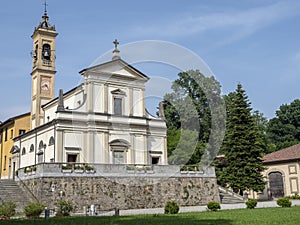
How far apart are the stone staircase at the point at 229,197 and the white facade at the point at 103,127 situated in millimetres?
6374

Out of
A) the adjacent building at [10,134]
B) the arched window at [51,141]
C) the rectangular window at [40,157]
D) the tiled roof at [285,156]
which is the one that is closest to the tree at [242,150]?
the tiled roof at [285,156]

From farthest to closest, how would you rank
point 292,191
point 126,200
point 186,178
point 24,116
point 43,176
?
1. point 24,116
2. point 292,191
3. point 186,178
4. point 126,200
5. point 43,176

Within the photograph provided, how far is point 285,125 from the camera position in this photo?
66875mm

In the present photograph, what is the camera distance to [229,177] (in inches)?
1467

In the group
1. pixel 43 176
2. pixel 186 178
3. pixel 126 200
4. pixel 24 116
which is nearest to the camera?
pixel 43 176

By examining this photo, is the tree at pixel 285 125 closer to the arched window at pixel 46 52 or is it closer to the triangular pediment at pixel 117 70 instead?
the triangular pediment at pixel 117 70

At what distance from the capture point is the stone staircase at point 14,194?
26.5 m

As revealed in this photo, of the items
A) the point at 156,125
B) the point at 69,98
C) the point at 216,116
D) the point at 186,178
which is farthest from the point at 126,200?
the point at 216,116

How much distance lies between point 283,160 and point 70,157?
22.4 m

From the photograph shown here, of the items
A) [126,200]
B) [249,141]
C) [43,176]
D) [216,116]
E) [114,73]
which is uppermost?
[114,73]

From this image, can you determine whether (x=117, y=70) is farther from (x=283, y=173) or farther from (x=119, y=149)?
(x=283, y=173)

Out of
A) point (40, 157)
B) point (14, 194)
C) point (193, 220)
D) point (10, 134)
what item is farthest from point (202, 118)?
point (193, 220)

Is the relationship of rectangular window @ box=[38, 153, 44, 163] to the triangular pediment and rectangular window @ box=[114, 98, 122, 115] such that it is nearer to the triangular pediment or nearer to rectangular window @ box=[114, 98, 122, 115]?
rectangular window @ box=[114, 98, 122, 115]

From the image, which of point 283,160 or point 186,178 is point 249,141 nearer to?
point 283,160
